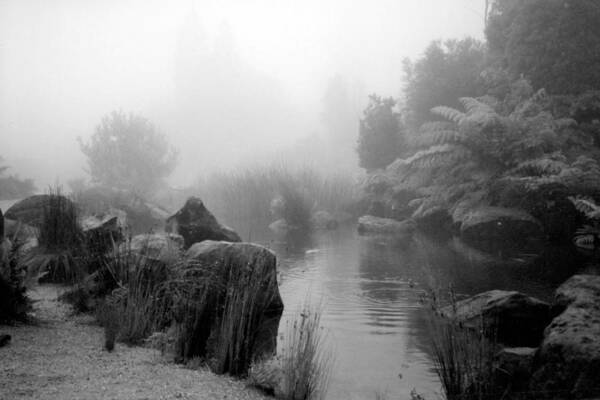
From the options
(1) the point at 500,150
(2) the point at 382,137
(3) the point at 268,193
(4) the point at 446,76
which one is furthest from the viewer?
(2) the point at 382,137

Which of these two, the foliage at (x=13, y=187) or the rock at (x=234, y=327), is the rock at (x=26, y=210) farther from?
the foliage at (x=13, y=187)

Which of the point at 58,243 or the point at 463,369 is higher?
the point at 58,243

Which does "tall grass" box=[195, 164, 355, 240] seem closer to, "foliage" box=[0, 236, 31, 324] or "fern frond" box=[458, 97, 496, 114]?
Answer: "fern frond" box=[458, 97, 496, 114]

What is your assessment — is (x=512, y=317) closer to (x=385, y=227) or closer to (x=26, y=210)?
(x=26, y=210)

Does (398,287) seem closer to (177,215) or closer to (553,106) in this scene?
(177,215)

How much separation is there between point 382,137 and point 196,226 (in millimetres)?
11549

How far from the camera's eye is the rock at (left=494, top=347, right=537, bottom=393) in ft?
9.94

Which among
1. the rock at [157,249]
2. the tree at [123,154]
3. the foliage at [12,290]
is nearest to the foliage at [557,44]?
the rock at [157,249]

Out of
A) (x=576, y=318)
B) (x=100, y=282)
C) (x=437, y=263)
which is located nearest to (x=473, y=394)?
(x=576, y=318)

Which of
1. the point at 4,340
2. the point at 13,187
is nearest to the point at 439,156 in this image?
the point at 4,340

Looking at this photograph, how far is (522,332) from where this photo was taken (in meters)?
4.16

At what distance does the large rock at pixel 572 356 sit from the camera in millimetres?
2680

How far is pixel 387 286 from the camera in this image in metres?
6.46

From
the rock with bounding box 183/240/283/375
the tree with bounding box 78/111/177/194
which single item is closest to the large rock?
the rock with bounding box 183/240/283/375
